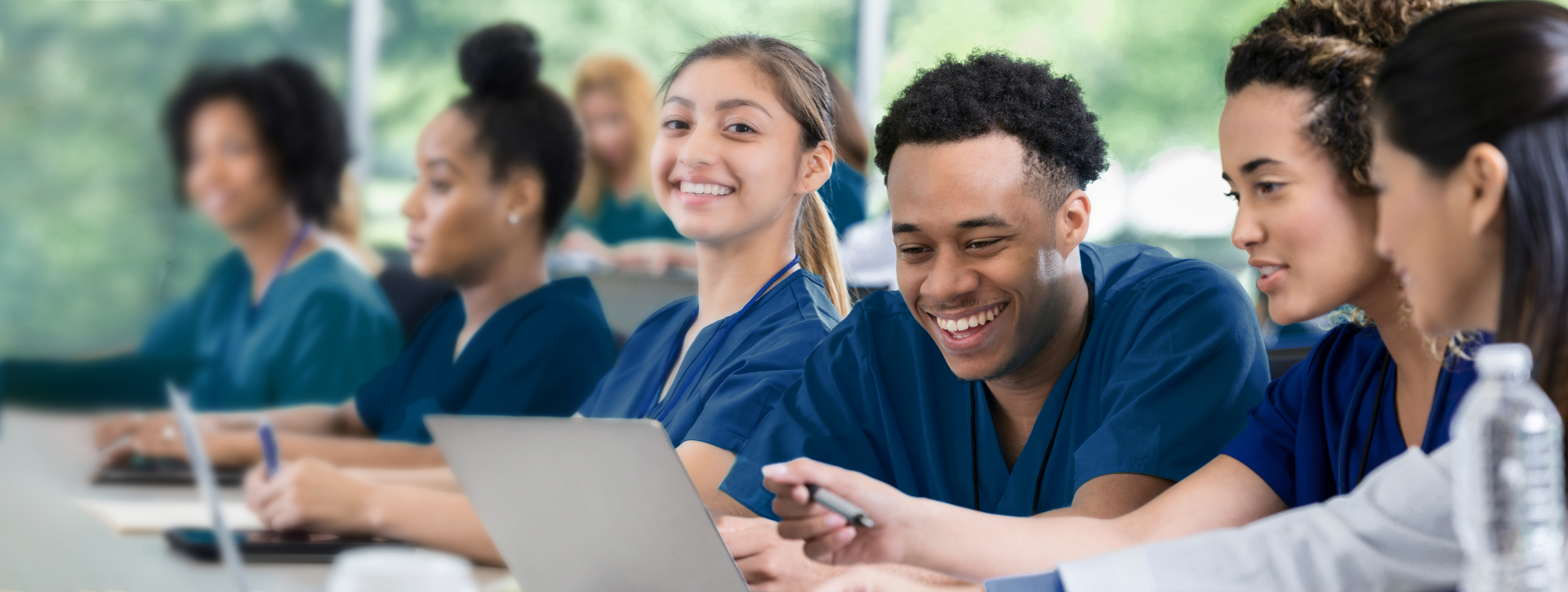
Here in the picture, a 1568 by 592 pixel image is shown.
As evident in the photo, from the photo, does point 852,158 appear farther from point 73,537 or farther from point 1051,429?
point 73,537

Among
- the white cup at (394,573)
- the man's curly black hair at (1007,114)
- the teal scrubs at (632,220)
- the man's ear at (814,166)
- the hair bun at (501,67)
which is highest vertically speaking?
the teal scrubs at (632,220)

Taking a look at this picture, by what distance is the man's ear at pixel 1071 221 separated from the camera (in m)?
1.00

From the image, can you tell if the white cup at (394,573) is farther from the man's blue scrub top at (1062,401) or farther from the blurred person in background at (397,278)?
the blurred person in background at (397,278)

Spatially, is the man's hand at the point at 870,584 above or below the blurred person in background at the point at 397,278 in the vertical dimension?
below

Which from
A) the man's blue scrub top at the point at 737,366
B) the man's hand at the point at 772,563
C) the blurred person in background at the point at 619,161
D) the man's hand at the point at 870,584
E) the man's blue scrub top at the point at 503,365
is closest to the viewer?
the man's hand at the point at 870,584

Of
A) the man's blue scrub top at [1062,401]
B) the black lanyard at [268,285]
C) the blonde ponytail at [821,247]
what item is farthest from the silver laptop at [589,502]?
the black lanyard at [268,285]

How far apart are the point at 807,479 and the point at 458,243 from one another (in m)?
1.26

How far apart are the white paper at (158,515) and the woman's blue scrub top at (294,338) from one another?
17.0 inches

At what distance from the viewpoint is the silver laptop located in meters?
0.63

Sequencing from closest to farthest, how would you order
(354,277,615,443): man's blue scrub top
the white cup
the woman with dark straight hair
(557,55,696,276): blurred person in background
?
the white cup, the woman with dark straight hair, (354,277,615,443): man's blue scrub top, (557,55,696,276): blurred person in background

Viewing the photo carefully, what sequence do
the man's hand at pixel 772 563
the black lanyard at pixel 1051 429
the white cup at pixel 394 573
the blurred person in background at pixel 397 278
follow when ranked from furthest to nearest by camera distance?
the blurred person in background at pixel 397 278
the black lanyard at pixel 1051 429
the man's hand at pixel 772 563
the white cup at pixel 394 573

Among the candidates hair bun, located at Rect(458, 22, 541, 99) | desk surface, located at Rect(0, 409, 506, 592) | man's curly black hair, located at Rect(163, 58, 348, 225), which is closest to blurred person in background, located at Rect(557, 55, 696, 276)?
man's curly black hair, located at Rect(163, 58, 348, 225)

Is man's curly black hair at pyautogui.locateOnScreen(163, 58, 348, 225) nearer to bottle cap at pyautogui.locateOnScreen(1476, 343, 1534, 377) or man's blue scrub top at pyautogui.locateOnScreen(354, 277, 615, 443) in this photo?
man's blue scrub top at pyautogui.locateOnScreen(354, 277, 615, 443)

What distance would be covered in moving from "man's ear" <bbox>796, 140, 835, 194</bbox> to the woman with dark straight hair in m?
0.68
